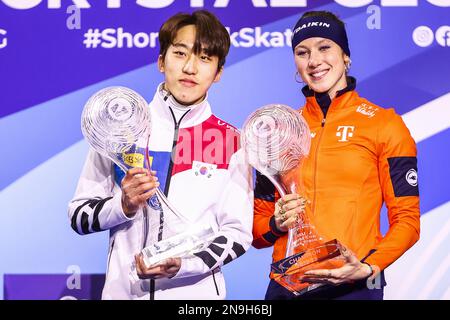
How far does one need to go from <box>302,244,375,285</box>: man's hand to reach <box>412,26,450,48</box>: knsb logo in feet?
3.03

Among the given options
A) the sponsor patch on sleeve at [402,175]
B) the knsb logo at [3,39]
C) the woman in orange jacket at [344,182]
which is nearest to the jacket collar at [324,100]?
the woman in orange jacket at [344,182]

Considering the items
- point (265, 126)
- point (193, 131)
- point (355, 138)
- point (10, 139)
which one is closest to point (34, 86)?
point (10, 139)

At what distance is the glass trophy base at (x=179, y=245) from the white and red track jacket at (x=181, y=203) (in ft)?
0.17

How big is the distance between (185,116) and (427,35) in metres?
0.99

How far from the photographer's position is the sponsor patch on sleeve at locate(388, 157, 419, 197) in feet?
8.04

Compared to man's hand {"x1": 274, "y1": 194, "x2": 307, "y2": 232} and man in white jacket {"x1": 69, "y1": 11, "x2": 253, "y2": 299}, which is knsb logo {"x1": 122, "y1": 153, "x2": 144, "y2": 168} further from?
man's hand {"x1": 274, "y1": 194, "x2": 307, "y2": 232}

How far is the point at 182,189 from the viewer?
251cm

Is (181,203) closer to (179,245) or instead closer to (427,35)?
(179,245)

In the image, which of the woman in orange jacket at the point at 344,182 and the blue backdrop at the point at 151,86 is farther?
the blue backdrop at the point at 151,86

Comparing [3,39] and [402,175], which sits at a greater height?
[3,39]

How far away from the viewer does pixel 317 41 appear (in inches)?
101

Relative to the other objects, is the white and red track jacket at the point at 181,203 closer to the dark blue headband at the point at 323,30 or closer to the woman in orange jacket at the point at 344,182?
the woman in orange jacket at the point at 344,182

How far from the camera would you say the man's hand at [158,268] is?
7.83 feet

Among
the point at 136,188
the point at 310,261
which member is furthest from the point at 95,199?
the point at 310,261
